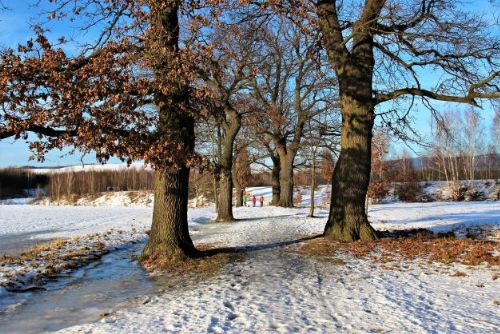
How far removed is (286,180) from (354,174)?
66.7 ft

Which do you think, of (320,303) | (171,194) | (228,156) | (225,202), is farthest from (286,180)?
(320,303)

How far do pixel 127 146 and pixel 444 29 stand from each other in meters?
8.58

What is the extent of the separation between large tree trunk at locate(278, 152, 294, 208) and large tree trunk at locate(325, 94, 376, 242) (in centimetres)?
1944

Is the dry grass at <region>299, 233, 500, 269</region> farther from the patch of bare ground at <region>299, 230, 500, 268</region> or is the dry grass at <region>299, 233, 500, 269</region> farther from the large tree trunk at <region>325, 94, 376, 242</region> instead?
the large tree trunk at <region>325, 94, 376, 242</region>

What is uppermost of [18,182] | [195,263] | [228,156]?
[18,182]

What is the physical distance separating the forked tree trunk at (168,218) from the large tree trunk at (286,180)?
2250cm

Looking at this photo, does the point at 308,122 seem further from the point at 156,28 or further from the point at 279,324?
the point at 279,324

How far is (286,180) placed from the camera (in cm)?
3309

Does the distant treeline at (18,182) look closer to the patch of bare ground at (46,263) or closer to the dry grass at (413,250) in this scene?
the patch of bare ground at (46,263)

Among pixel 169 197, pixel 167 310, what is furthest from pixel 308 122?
pixel 167 310

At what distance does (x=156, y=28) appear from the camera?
30.2 ft

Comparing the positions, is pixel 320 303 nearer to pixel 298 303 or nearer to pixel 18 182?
pixel 298 303

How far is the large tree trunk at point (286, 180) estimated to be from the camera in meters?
32.6

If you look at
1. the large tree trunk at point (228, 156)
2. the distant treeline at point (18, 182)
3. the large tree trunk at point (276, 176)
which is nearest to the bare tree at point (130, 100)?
the large tree trunk at point (228, 156)
